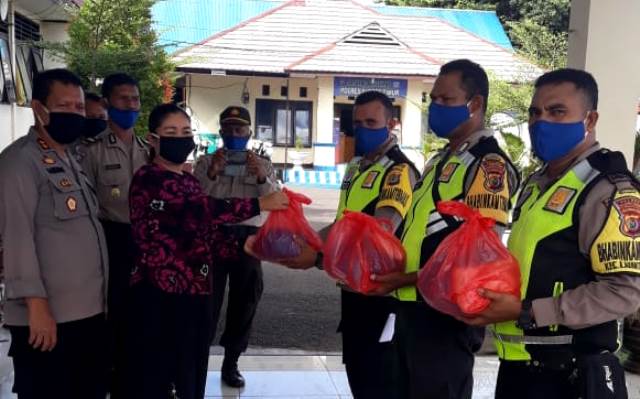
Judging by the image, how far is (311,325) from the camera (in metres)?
5.64

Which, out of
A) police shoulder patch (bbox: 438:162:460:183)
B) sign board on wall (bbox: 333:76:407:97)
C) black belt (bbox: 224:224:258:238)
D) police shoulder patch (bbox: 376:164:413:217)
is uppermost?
sign board on wall (bbox: 333:76:407:97)

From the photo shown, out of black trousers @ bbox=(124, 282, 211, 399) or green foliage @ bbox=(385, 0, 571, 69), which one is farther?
green foliage @ bbox=(385, 0, 571, 69)

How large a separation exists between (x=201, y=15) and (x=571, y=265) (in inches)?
836

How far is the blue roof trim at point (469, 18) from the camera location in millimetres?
22375

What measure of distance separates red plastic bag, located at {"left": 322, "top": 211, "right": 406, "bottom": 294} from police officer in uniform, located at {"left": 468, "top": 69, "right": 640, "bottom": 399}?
0.45 m

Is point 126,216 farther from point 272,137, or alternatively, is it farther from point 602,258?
point 272,137

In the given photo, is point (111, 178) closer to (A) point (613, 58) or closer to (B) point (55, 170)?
(B) point (55, 170)

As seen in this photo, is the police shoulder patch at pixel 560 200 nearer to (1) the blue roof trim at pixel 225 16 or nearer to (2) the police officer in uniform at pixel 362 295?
(2) the police officer in uniform at pixel 362 295

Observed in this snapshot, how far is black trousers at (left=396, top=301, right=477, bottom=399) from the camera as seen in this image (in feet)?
7.35

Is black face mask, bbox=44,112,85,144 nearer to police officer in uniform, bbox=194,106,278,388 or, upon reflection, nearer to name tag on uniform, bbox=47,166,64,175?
name tag on uniform, bbox=47,166,64,175

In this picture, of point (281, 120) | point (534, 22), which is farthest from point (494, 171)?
point (534, 22)

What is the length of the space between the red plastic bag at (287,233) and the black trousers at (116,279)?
84 centimetres

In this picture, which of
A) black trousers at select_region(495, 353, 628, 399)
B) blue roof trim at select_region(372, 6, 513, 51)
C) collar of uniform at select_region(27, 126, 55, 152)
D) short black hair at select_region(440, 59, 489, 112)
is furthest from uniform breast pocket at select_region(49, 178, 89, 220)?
blue roof trim at select_region(372, 6, 513, 51)

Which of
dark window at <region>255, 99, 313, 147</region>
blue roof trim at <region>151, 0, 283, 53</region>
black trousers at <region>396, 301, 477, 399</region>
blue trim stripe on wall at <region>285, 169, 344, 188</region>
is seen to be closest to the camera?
black trousers at <region>396, 301, 477, 399</region>
